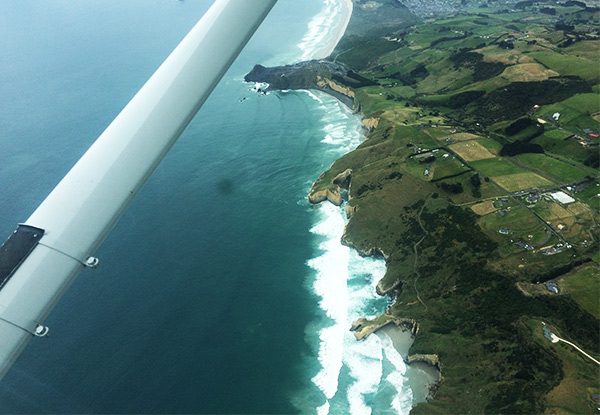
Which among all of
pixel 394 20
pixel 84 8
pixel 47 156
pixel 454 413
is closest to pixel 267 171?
pixel 47 156

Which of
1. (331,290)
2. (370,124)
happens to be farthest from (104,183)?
(370,124)

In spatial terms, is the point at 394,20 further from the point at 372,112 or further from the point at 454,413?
the point at 454,413

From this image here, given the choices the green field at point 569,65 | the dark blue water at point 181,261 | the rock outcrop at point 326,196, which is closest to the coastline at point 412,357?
the dark blue water at point 181,261

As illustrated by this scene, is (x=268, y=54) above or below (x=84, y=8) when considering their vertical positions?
below

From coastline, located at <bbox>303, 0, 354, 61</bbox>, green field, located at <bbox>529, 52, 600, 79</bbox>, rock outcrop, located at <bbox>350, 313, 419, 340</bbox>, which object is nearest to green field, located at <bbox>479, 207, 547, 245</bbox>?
rock outcrop, located at <bbox>350, 313, 419, 340</bbox>

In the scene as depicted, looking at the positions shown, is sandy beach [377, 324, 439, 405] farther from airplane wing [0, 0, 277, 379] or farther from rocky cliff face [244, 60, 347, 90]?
rocky cliff face [244, 60, 347, 90]

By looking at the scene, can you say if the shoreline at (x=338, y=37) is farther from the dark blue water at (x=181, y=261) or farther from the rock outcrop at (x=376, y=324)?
the rock outcrop at (x=376, y=324)

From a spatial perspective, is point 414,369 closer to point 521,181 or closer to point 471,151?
point 521,181
